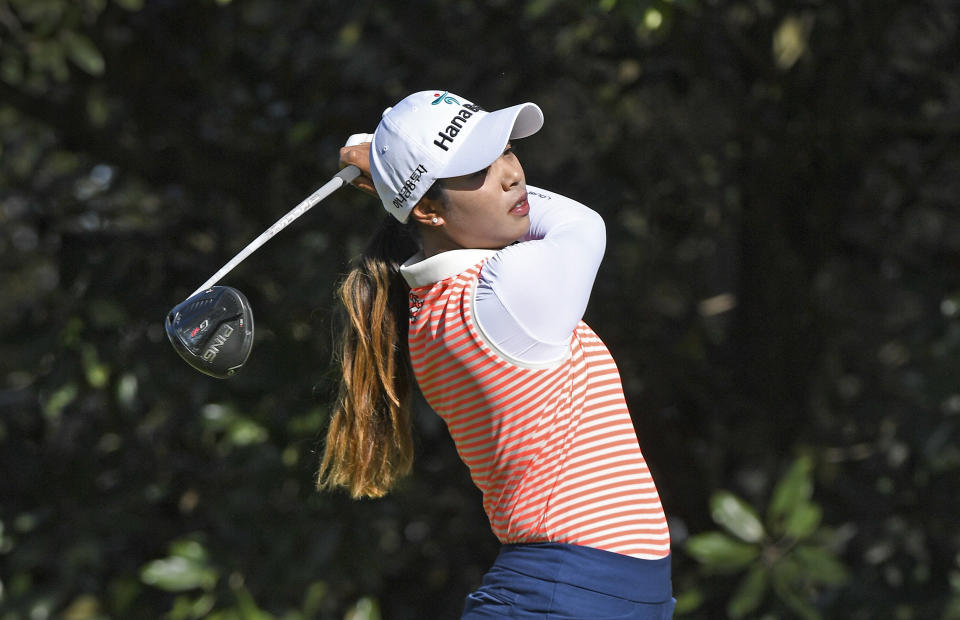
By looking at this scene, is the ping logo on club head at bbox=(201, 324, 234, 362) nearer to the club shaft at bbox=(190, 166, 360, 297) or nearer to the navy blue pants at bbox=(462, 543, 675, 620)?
the club shaft at bbox=(190, 166, 360, 297)

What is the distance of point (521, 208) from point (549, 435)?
0.33 meters

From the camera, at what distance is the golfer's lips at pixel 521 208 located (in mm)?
Result: 1721

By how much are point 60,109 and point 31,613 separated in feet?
5.24

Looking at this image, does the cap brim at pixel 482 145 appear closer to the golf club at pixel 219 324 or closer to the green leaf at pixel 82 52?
the golf club at pixel 219 324

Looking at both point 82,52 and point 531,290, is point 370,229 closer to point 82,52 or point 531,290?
point 82,52

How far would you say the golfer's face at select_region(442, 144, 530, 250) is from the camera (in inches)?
67.0

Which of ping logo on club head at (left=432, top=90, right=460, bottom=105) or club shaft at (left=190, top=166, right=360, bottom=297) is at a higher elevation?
ping logo on club head at (left=432, top=90, right=460, bottom=105)

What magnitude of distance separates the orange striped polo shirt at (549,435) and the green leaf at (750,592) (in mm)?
1727

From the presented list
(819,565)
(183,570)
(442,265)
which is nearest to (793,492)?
(819,565)

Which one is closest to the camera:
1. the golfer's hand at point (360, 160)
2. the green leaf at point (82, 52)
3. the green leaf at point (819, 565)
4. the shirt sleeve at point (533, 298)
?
the shirt sleeve at point (533, 298)

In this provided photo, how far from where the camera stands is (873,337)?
166 inches

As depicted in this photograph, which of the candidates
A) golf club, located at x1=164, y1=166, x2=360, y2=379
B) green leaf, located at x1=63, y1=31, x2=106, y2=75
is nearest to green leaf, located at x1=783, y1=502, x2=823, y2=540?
golf club, located at x1=164, y1=166, x2=360, y2=379

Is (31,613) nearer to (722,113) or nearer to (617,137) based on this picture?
(617,137)

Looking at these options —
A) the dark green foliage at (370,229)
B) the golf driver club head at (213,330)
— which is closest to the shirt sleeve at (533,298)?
the golf driver club head at (213,330)
